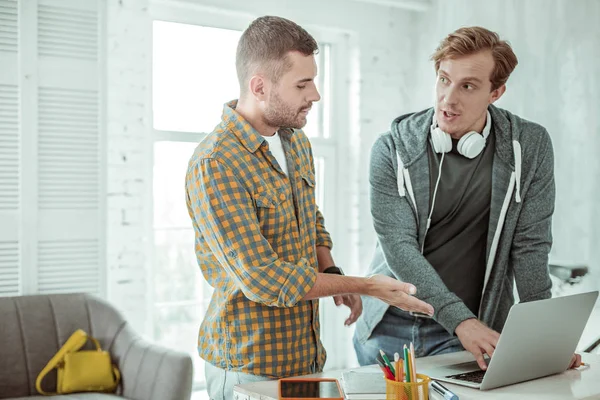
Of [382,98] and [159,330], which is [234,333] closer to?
[159,330]

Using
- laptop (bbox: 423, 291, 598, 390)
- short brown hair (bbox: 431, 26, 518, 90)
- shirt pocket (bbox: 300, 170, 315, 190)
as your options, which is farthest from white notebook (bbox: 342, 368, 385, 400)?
short brown hair (bbox: 431, 26, 518, 90)

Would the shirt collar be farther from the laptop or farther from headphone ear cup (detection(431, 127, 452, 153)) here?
the laptop

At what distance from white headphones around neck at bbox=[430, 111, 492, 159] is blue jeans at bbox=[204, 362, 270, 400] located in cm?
84

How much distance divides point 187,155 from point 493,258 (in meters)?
2.42

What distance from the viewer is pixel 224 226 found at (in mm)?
1608

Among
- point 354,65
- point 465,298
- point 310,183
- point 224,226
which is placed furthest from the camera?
point 354,65

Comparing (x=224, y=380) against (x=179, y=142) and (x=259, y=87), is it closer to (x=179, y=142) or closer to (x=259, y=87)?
(x=259, y=87)

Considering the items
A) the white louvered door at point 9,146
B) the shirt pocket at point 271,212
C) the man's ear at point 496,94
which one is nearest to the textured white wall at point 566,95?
the man's ear at point 496,94

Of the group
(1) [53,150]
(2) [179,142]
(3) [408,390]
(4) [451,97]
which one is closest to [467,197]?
(4) [451,97]

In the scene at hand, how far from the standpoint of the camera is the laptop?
1499 millimetres

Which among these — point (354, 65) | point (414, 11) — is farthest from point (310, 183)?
point (414, 11)

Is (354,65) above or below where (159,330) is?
above

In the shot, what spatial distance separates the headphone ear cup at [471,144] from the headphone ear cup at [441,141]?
31 mm

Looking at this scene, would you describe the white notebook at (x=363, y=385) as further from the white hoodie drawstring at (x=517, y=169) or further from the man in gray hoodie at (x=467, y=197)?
the white hoodie drawstring at (x=517, y=169)
